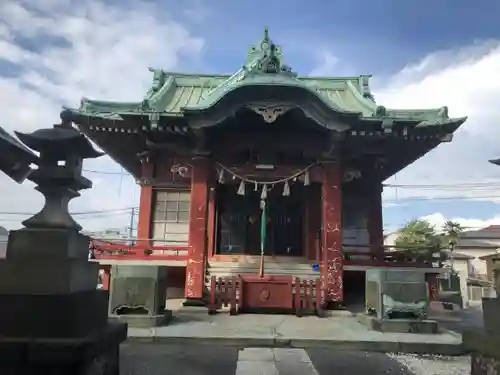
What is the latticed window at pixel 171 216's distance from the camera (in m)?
13.9

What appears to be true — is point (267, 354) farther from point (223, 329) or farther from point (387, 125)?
point (387, 125)

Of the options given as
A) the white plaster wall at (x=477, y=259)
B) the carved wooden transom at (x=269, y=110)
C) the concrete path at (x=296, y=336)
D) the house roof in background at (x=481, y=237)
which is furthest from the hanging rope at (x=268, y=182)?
the house roof in background at (x=481, y=237)

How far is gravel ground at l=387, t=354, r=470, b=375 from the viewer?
548 centimetres

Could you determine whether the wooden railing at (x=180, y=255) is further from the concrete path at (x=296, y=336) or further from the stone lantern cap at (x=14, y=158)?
the stone lantern cap at (x=14, y=158)

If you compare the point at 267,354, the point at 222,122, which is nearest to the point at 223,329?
the point at 267,354

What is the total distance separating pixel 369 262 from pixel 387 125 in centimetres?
420

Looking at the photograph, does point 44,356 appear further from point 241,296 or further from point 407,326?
point 241,296

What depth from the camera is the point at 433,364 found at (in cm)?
597

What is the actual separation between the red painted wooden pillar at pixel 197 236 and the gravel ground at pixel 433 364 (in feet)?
19.9

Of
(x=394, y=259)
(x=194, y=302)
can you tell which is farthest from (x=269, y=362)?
(x=394, y=259)

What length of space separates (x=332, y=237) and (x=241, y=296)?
10.6 feet

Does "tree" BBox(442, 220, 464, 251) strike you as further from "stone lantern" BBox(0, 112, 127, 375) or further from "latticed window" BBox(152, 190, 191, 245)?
"stone lantern" BBox(0, 112, 127, 375)

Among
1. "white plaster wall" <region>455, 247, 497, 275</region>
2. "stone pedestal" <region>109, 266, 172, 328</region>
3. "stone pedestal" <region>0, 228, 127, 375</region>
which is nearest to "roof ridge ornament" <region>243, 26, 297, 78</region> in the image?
"stone pedestal" <region>109, 266, 172, 328</region>

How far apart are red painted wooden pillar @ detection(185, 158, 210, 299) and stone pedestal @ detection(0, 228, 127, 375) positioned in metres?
7.31
